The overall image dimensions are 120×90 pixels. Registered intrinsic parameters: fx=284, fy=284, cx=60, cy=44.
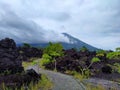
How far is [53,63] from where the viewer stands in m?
38.4

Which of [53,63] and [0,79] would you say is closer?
[0,79]

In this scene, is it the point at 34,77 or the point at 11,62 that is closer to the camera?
the point at 34,77

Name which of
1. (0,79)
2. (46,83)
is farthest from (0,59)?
(46,83)

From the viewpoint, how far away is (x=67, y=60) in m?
37.0

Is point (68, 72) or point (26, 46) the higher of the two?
point (26, 46)

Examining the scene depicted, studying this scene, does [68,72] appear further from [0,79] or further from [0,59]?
[0,79]

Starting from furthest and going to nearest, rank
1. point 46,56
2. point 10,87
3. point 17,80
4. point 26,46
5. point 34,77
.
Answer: point 26,46 < point 46,56 < point 34,77 < point 17,80 < point 10,87

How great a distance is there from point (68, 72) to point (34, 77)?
11.3 meters

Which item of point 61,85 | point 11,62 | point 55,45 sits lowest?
point 61,85

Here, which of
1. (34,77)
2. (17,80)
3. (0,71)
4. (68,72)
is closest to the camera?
(17,80)

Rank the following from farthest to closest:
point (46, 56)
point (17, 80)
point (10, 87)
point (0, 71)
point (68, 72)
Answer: point (46, 56), point (68, 72), point (0, 71), point (17, 80), point (10, 87)

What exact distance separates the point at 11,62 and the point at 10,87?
Answer: 8.59m

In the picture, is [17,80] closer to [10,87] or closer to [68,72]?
[10,87]

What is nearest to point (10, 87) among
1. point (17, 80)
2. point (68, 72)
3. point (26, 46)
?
point (17, 80)
